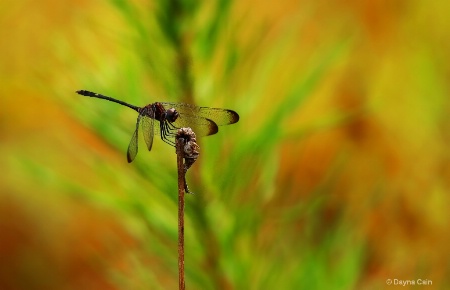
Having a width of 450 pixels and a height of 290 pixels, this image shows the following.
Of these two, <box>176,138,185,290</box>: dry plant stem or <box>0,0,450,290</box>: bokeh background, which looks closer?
<box>176,138,185,290</box>: dry plant stem

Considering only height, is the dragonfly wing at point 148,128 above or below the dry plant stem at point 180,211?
above

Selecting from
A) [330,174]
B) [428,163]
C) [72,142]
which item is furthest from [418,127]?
[72,142]

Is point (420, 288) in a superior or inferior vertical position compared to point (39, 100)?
inferior

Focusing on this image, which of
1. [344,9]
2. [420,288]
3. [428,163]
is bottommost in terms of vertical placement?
[420,288]

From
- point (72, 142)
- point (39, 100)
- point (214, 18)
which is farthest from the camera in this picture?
point (39, 100)

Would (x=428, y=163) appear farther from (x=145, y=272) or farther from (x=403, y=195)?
(x=145, y=272)

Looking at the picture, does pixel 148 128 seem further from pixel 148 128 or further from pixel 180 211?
pixel 180 211

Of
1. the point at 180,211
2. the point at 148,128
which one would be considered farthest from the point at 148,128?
the point at 180,211
